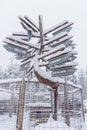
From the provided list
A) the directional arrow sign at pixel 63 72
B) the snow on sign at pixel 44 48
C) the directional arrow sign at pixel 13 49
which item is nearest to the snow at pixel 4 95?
the snow on sign at pixel 44 48

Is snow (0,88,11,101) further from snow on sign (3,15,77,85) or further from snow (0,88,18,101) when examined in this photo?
snow on sign (3,15,77,85)

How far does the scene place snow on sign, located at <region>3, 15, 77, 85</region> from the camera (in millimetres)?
8031

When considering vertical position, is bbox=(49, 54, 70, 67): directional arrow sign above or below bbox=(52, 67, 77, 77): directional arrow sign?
above

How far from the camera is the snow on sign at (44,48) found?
8.03 m

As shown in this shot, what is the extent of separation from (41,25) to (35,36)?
0.50 metres

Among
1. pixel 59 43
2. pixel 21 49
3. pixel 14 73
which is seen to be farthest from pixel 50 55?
pixel 14 73

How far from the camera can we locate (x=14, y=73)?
41938 millimetres

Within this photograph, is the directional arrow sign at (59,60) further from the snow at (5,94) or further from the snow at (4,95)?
the snow at (4,95)

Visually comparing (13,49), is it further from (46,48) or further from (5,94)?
(5,94)

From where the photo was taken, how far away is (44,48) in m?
8.86

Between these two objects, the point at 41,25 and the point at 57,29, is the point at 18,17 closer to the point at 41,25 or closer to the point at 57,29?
the point at 41,25

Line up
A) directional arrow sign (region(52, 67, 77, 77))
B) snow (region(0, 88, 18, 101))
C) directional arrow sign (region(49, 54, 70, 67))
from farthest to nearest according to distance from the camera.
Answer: snow (region(0, 88, 18, 101)), directional arrow sign (region(52, 67, 77, 77)), directional arrow sign (region(49, 54, 70, 67))

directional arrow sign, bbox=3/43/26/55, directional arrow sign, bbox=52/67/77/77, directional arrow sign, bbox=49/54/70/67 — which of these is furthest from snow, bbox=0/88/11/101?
directional arrow sign, bbox=49/54/70/67

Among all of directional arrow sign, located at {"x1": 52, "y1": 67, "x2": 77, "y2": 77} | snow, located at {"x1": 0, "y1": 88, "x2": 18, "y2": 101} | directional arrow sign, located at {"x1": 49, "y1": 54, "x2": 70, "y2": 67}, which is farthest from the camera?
snow, located at {"x1": 0, "y1": 88, "x2": 18, "y2": 101}
